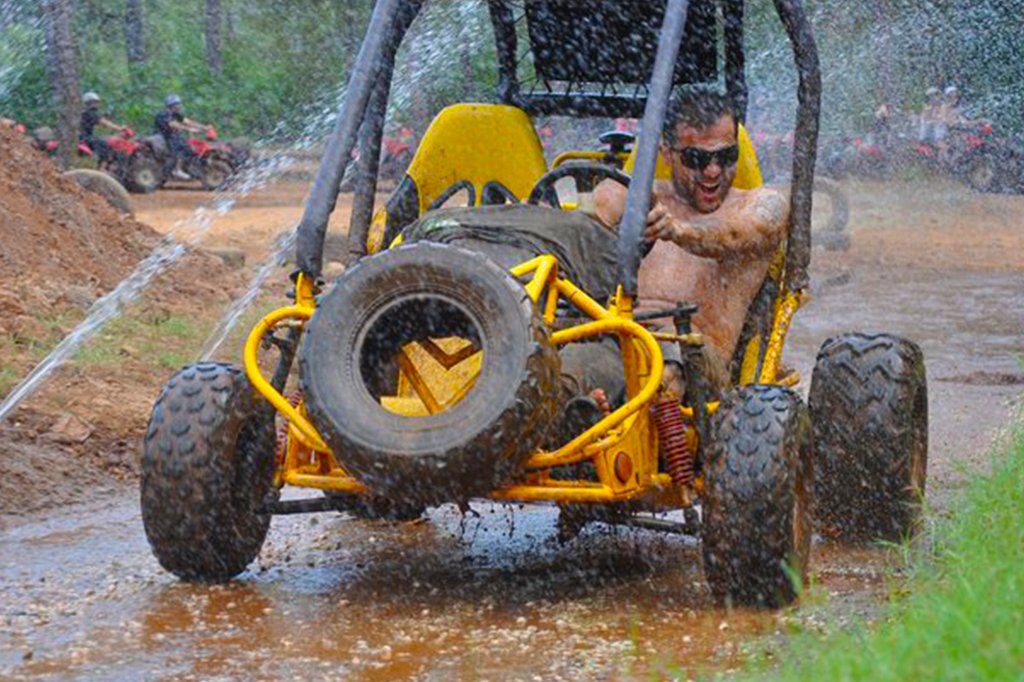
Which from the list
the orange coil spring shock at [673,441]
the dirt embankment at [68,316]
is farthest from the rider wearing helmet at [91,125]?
the orange coil spring shock at [673,441]

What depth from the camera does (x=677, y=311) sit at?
20.1 feet

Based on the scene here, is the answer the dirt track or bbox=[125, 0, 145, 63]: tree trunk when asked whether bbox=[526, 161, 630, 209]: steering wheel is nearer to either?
the dirt track

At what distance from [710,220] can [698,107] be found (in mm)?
475

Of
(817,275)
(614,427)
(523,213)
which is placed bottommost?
(817,275)

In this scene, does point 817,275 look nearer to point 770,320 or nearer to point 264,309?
point 264,309

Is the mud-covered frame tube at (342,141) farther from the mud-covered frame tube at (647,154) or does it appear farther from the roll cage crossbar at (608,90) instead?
the mud-covered frame tube at (647,154)

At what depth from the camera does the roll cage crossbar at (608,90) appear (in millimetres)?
6238

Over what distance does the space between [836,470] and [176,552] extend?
7.47 ft

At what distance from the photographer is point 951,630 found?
408cm

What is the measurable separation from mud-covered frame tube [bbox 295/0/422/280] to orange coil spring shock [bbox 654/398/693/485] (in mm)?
1146

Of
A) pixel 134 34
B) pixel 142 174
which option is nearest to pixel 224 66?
pixel 134 34

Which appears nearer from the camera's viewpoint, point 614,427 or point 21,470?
point 614,427

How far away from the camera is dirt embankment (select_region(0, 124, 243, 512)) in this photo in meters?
8.41

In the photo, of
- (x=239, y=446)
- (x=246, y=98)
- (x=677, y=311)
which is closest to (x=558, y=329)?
(x=677, y=311)
